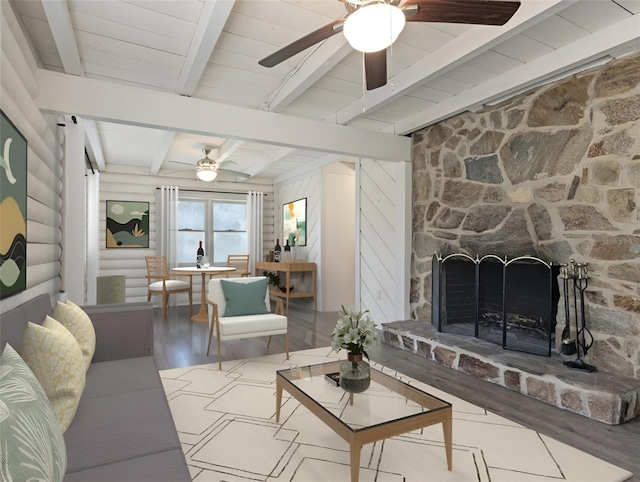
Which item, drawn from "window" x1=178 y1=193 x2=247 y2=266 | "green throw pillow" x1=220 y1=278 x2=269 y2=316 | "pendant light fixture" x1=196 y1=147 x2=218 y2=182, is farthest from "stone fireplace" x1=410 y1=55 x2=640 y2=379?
"window" x1=178 y1=193 x2=247 y2=266

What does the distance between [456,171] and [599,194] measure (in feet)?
4.63

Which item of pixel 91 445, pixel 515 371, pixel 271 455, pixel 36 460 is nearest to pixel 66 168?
pixel 91 445

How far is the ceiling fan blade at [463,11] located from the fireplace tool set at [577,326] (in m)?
2.00

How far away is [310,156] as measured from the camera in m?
6.23

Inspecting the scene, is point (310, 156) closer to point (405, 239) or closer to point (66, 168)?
point (405, 239)

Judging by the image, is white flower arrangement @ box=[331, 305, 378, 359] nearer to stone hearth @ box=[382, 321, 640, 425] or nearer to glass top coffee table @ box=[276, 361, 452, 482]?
glass top coffee table @ box=[276, 361, 452, 482]

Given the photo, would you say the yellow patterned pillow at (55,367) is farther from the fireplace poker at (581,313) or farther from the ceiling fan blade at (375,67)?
the fireplace poker at (581,313)

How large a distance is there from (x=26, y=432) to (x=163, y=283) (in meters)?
5.36

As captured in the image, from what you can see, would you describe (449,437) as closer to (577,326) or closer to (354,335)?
(354,335)

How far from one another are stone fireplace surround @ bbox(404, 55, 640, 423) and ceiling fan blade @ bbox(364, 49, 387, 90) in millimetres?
1794

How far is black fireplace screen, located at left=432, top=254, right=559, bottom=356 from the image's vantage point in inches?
128

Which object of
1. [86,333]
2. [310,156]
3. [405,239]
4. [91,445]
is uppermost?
[310,156]

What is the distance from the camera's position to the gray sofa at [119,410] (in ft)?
4.47

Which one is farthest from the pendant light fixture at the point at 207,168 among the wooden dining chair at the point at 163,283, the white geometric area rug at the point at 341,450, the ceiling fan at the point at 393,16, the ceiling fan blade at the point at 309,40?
the ceiling fan at the point at 393,16
